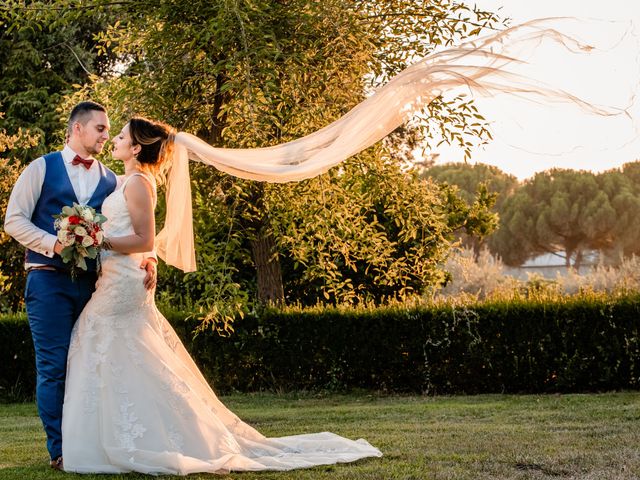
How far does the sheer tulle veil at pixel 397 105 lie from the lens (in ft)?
17.6

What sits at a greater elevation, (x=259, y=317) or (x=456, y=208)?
(x=456, y=208)

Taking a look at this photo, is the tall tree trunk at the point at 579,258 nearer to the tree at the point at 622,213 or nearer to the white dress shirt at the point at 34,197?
the tree at the point at 622,213

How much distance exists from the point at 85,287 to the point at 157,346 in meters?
0.58

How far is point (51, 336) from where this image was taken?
532 centimetres

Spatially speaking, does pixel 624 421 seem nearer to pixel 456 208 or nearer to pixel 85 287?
pixel 85 287

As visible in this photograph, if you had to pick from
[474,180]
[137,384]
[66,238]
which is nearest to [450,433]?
[137,384]

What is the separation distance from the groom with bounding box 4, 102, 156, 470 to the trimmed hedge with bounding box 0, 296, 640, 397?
6.40 meters

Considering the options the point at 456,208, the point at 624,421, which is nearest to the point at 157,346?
the point at 624,421

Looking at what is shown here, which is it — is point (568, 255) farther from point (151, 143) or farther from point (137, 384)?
point (137, 384)

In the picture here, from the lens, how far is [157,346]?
17.9 ft

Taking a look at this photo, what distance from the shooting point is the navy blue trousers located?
5.32 metres

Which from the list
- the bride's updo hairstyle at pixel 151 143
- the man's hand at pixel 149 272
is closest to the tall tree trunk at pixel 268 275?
the bride's updo hairstyle at pixel 151 143

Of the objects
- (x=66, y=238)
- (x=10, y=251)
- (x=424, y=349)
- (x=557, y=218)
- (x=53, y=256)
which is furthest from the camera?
(x=557, y=218)

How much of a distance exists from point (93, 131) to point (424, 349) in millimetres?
6880
